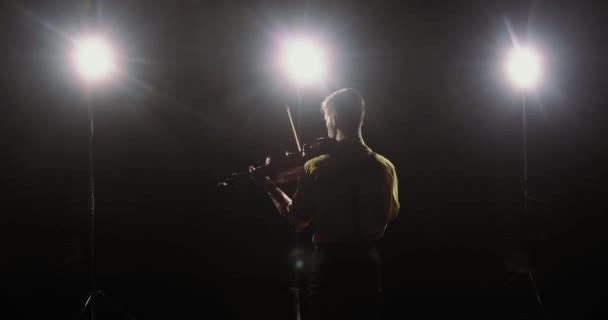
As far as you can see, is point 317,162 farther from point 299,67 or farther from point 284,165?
point 299,67

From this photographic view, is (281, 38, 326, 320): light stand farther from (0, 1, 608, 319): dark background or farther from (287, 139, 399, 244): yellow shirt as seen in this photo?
(287, 139, 399, 244): yellow shirt

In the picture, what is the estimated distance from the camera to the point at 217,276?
3809mm

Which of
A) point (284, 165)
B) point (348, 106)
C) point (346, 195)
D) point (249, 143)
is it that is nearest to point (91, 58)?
point (249, 143)

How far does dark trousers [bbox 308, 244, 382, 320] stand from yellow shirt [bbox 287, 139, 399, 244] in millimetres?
49

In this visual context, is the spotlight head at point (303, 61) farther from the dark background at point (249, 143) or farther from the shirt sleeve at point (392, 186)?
the shirt sleeve at point (392, 186)

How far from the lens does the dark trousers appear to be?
187cm

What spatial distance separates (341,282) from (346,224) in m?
0.22

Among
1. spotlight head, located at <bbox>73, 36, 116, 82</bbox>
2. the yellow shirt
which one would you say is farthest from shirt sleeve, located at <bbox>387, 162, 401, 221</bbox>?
spotlight head, located at <bbox>73, 36, 116, 82</bbox>

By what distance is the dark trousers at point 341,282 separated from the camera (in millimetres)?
1873

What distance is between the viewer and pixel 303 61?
3.40m

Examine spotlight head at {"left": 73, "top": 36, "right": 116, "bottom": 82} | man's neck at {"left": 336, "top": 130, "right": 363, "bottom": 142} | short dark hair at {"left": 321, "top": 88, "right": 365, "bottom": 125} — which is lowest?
man's neck at {"left": 336, "top": 130, "right": 363, "bottom": 142}

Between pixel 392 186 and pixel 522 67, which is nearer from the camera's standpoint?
pixel 392 186

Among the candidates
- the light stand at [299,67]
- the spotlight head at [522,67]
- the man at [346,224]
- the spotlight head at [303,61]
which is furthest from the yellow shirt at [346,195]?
the spotlight head at [522,67]

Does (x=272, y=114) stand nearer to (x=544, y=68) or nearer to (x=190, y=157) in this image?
(x=190, y=157)
